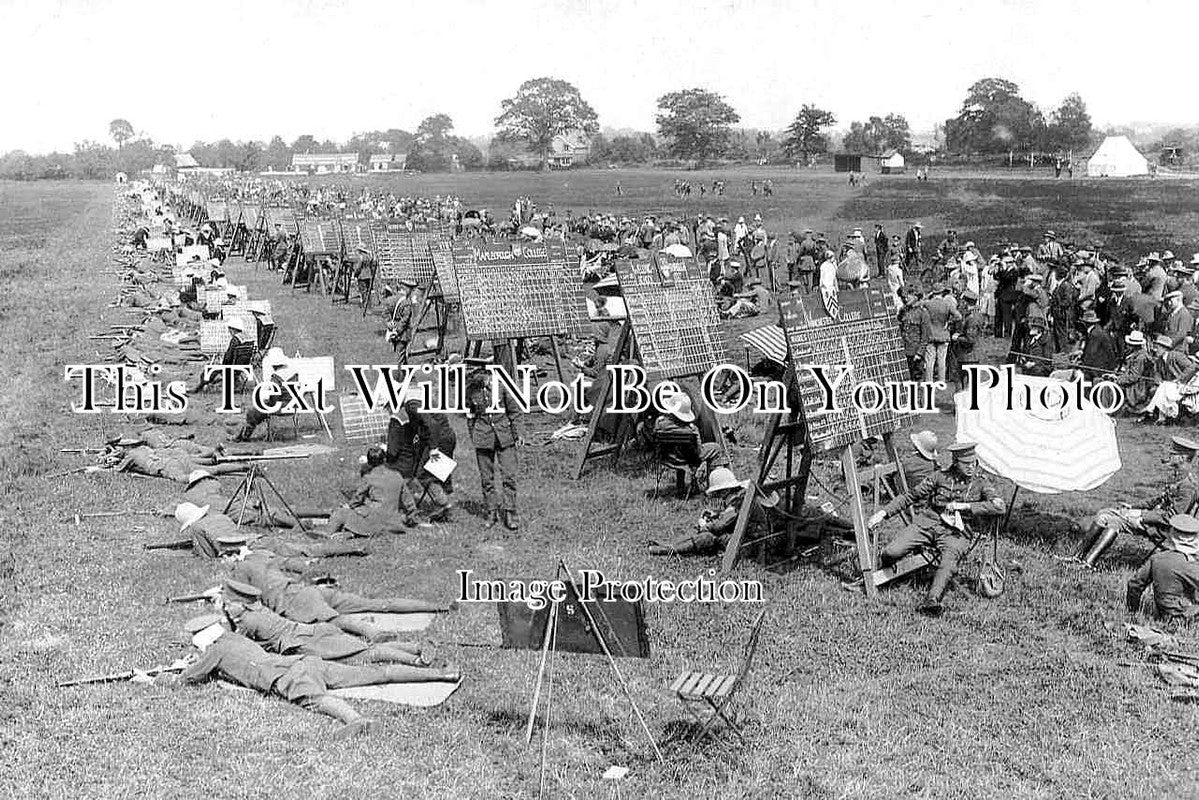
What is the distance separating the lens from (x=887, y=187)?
6712cm

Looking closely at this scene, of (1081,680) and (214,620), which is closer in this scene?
(1081,680)

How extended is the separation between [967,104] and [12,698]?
74207 millimetres

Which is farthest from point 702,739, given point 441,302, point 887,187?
point 887,187

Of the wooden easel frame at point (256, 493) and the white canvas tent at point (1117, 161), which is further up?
the white canvas tent at point (1117, 161)

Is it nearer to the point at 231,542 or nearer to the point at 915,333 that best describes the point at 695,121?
the point at 915,333

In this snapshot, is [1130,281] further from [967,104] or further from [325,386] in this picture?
[967,104]

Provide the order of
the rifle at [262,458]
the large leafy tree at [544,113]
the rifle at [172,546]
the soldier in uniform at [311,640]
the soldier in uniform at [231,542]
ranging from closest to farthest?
the soldier in uniform at [311,640] → the soldier in uniform at [231,542] → the rifle at [172,546] → the rifle at [262,458] → the large leafy tree at [544,113]

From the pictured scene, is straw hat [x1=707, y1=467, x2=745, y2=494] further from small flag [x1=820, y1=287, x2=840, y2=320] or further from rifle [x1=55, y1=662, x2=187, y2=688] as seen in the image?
rifle [x1=55, y1=662, x2=187, y2=688]

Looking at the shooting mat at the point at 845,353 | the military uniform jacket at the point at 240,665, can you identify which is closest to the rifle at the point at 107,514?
the military uniform jacket at the point at 240,665

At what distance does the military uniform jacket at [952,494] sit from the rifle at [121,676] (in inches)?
282

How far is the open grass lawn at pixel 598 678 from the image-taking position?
27.1ft

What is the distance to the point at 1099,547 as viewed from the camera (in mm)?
12578

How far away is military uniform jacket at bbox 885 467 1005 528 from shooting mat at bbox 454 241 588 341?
7684mm

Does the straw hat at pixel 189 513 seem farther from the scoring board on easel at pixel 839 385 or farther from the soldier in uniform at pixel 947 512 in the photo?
the soldier in uniform at pixel 947 512
